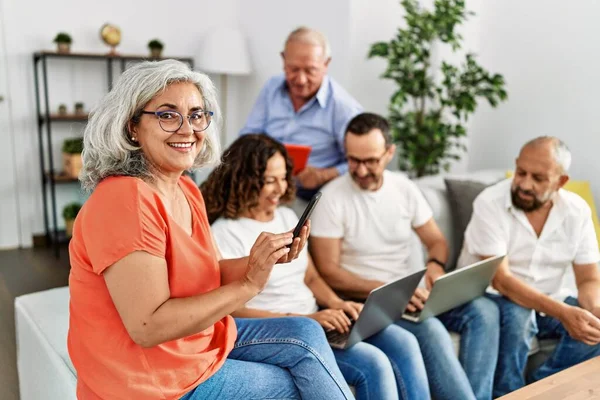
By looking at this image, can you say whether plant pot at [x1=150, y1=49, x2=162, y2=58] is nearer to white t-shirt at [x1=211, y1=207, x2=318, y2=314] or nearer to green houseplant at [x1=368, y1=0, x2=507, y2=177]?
green houseplant at [x1=368, y1=0, x2=507, y2=177]

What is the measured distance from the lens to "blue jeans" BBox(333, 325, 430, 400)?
1.72 m

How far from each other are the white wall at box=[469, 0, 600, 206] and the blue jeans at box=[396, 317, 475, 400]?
1.55 m

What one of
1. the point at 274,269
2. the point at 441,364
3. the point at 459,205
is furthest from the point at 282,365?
the point at 459,205

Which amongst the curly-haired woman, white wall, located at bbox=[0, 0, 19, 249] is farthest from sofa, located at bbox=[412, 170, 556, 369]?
white wall, located at bbox=[0, 0, 19, 249]

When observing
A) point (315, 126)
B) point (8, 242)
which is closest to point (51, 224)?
point (8, 242)

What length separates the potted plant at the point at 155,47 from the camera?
13.7ft

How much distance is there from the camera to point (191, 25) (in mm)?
4461

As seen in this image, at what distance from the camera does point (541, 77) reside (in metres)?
3.28

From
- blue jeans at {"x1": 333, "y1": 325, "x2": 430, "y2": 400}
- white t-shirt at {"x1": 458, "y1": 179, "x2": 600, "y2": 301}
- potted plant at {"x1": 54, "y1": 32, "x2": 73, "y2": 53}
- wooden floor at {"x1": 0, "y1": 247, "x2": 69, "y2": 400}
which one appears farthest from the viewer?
potted plant at {"x1": 54, "y1": 32, "x2": 73, "y2": 53}

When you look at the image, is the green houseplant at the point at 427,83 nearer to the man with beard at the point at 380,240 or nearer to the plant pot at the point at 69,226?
the man with beard at the point at 380,240

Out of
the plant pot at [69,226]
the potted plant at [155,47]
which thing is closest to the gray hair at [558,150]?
the potted plant at [155,47]

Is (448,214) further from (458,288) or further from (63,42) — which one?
(63,42)

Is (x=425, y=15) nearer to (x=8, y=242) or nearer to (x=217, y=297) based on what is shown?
(x=217, y=297)

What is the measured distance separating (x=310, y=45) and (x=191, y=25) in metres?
2.11
